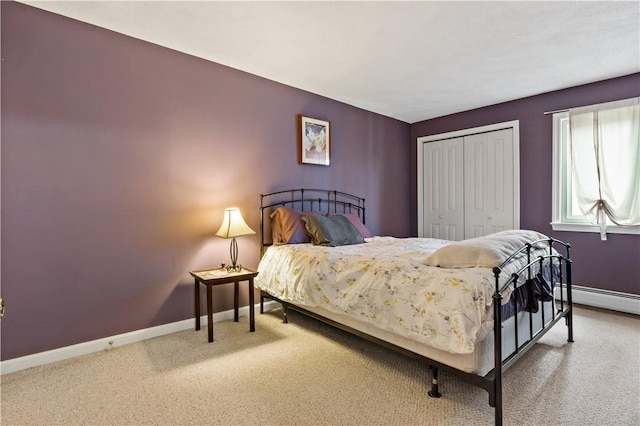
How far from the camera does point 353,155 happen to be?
4582 mm

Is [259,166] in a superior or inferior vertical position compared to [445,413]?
superior

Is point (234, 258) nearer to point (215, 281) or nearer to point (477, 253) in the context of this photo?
point (215, 281)

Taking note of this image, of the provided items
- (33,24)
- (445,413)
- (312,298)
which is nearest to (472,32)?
(312,298)

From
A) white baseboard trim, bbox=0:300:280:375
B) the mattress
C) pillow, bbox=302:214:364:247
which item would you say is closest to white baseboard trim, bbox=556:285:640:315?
the mattress

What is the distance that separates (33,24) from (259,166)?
2036 millimetres

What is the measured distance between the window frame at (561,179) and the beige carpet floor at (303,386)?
1502 millimetres

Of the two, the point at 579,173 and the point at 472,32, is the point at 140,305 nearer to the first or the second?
the point at 472,32

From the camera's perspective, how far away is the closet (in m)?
4.40

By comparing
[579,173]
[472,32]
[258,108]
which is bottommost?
[579,173]

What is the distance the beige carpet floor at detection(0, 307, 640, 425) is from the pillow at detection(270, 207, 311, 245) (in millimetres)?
981

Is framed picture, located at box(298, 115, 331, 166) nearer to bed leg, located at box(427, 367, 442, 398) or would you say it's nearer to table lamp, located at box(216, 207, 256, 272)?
A: table lamp, located at box(216, 207, 256, 272)

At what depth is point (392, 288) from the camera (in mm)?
2119

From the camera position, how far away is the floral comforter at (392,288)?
1744 mm

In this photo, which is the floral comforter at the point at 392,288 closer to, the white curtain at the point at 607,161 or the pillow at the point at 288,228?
the pillow at the point at 288,228
